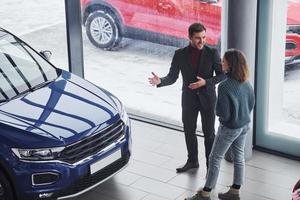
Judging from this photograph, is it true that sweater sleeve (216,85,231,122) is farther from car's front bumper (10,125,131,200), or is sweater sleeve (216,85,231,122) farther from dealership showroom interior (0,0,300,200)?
car's front bumper (10,125,131,200)

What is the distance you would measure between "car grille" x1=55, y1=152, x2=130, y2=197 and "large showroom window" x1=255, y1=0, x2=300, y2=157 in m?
1.66

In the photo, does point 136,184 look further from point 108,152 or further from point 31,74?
point 31,74

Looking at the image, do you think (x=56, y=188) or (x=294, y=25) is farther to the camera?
(x=294, y=25)

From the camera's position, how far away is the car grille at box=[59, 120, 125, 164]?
216 inches

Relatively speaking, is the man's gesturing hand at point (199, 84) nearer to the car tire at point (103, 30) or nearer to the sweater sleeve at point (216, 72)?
the sweater sleeve at point (216, 72)

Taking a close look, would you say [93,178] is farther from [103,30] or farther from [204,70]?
[103,30]

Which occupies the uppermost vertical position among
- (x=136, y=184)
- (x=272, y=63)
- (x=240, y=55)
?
(x=240, y=55)

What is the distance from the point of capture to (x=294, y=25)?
21.3 feet

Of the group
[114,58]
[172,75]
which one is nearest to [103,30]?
[114,58]

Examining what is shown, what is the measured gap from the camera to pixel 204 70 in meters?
5.91

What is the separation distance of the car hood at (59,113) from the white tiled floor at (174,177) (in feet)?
2.34

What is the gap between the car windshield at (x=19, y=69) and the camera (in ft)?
20.1

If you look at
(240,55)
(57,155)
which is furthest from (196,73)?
(57,155)

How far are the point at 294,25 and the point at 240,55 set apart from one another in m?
1.42
